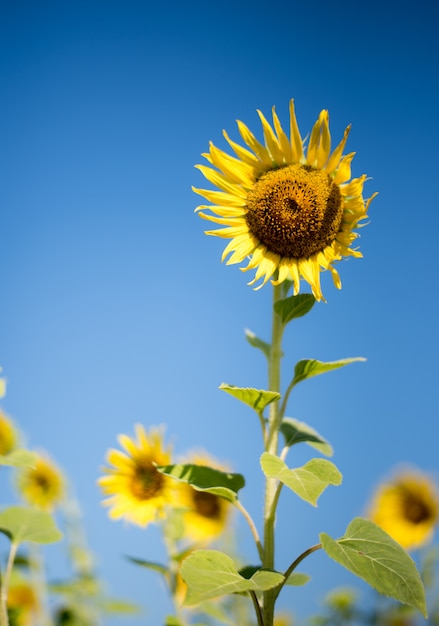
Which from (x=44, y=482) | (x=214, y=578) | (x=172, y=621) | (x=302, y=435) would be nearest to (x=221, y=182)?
(x=302, y=435)

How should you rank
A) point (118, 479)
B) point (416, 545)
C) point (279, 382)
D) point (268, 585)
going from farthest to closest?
point (416, 545)
point (118, 479)
point (279, 382)
point (268, 585)

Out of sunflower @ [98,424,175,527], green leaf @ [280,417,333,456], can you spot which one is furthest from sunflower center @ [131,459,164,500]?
green leaf @ [280,417,333,456]

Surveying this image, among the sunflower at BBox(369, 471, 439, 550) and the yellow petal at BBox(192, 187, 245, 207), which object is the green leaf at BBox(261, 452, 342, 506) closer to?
the yellow petal at BBox(192, 187, 245, 207)

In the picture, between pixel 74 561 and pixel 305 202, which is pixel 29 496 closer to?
pixel 74 561

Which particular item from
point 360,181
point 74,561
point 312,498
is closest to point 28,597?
point 74,561

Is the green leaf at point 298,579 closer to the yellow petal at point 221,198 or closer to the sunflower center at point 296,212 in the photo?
the sunflower center at point 296,212

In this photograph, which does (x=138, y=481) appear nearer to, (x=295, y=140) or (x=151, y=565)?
(x=151, y=565)
